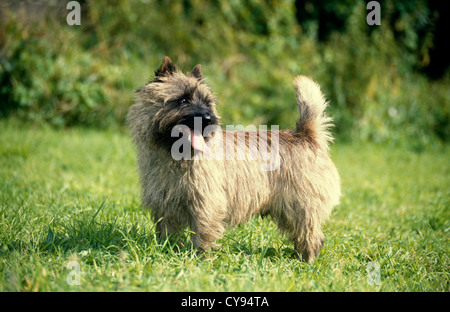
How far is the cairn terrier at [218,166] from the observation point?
3061mm

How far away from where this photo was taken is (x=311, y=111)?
3695 mm

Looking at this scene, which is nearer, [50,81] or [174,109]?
[174,109]

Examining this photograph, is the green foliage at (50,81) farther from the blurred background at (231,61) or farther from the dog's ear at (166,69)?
the dog's ear at (166,69)

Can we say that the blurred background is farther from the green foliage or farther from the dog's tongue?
the dog's tongue

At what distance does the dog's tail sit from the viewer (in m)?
3.64

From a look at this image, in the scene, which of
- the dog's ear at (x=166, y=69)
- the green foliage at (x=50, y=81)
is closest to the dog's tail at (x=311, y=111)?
the dog's ear at (x=166, y=69)

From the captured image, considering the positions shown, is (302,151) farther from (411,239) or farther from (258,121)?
(258,121)

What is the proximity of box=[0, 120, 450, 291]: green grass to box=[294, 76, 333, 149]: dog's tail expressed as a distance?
919 millimetres

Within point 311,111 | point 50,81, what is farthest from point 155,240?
point 50,81

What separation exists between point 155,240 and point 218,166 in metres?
0.71

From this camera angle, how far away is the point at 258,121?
9219mm

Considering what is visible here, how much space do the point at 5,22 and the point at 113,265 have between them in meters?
7.00

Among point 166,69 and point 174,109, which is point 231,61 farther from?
point 174,109

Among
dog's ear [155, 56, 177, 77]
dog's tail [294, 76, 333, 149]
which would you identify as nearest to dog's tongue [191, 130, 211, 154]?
dog's ear [155, 56, 177, 77]
